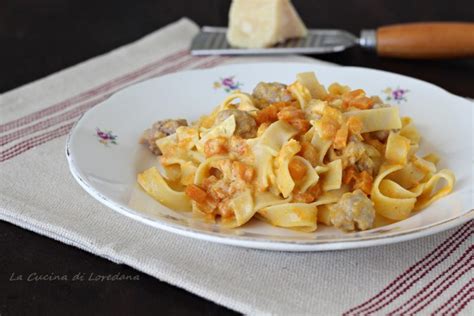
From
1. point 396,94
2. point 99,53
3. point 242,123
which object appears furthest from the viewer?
point 99,53

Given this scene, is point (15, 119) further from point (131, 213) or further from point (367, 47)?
point (367, 47)

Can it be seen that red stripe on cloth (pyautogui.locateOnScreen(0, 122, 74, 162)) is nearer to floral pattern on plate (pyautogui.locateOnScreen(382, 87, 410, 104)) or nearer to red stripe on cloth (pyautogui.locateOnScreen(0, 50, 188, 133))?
red stripe on cloth (pyautogui.locateOnScreen(0, 50, 188, 133))

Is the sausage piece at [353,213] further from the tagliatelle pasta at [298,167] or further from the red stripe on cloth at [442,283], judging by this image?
the red stripe on cloth at [442,283]

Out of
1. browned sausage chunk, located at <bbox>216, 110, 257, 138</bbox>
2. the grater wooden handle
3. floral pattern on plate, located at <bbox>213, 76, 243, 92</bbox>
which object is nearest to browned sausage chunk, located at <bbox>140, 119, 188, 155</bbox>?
browned sausage chunk, located at <bbox>216, 110, 257, 138</bbox>

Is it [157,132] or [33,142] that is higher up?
[157,132]

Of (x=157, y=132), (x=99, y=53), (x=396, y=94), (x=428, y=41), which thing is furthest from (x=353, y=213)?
(x=99, y=53)

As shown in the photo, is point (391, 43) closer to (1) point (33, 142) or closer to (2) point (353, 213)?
(2) point (353, 213)
